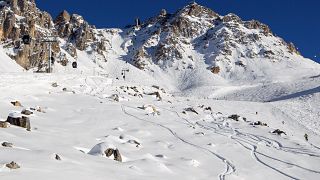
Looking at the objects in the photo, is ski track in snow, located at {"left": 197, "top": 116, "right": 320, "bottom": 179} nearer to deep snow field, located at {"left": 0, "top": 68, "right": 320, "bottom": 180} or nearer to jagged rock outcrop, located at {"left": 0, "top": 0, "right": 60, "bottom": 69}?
deep snow field, located at {"left": 0, "top": 68, "right": 320, "bottom": 180}

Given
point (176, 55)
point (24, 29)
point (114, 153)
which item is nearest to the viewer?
point (114, 153)

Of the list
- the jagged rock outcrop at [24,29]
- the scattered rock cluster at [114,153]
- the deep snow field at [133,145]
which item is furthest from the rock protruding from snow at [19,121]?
the jagged rock outcrop at [24,29]

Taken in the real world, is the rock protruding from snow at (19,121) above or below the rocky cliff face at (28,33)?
below

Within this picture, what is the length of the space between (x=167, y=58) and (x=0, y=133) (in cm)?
17492

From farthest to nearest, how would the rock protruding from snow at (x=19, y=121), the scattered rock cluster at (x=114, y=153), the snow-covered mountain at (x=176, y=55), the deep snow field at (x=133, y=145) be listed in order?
the snow-covered mountain at (x=176, y=55) → the rock protruding from snow at (x=19, y=121) → the scattered rock cluster at (x=114, y=153) → the deep snow field at (x=133, y=145)

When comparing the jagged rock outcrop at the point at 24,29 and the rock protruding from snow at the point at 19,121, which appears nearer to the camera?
the rock protruding from snow at the point at 19,121

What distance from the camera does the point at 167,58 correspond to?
18900 centimetres

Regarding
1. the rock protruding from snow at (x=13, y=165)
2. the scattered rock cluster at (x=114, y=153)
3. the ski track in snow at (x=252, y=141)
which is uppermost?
the rock protruding from snow at (x=13, y=165)

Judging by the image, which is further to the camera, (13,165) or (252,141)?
(252,141)

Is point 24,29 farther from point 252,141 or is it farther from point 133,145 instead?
point 133,145

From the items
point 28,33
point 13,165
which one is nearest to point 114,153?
point 13,165

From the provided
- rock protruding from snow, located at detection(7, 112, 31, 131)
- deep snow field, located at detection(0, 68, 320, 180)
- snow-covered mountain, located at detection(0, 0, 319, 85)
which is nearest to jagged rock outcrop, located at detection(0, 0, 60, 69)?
snow-covered mountain, located at detection(0, 0, 319, 85)

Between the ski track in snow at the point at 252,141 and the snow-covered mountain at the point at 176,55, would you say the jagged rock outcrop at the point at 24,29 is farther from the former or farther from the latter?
the ski track in snow at the point at 252,141

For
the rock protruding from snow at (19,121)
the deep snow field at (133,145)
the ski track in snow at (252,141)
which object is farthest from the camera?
the ski track in snow at (252,141)
